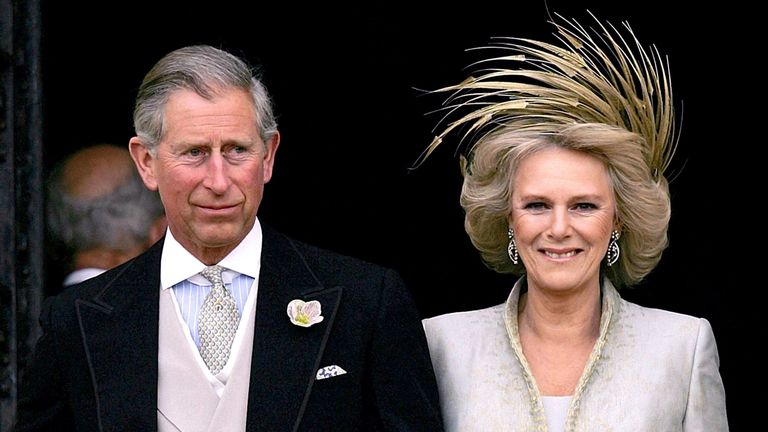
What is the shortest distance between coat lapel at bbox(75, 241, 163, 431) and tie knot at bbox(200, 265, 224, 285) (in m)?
0.12

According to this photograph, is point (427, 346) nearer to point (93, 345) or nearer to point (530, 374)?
point (530, 374)

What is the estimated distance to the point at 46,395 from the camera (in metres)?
3.34

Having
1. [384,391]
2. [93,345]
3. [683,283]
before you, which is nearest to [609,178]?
[384,391]

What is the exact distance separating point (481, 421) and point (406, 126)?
3105 mm

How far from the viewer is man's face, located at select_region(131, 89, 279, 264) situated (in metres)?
3.20

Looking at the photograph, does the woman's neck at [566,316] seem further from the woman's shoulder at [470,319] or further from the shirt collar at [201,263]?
the shirt collar at [201,263]

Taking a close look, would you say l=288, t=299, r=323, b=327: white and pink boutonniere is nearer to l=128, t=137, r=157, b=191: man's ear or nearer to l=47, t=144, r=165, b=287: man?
l=128, t=137, r=157, b=191: man's ear

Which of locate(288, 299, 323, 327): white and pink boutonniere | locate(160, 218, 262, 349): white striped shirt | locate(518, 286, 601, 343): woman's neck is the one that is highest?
locate(160, 218, 262, 349): white striped shirt

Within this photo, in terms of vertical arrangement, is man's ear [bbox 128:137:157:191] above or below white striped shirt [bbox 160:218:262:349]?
above

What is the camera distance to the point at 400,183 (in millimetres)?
6582

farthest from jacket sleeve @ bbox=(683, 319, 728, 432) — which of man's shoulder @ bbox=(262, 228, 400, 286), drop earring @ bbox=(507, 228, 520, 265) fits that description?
man's shoulder @ bbox=(262, 228, 400, 286)

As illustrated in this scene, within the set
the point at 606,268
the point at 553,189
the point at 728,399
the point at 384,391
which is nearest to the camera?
the point at 384,391

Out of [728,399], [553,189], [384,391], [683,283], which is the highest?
[553,189]

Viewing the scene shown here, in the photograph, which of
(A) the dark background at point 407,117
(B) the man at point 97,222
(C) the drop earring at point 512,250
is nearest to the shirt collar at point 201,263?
(C) the drop earring at point 512,250
